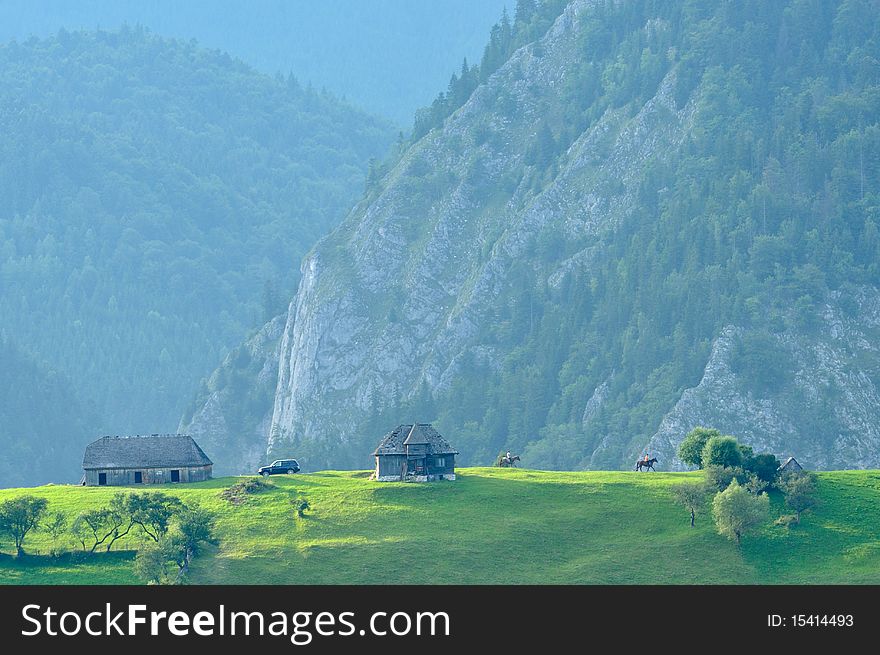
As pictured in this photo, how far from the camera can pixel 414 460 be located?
175125 mm

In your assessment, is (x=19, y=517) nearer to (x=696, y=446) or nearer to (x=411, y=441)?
(x=411, y=441)

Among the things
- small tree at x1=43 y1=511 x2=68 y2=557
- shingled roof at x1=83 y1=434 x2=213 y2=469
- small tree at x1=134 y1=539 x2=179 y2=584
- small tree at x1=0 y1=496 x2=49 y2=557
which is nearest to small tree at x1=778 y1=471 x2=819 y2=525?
small tree at x1=134 y1=539 x2=179 y2=584

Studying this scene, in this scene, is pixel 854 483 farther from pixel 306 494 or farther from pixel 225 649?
pixel 225 649

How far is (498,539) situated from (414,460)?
21.1 metres

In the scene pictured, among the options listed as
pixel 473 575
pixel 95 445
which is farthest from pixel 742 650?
pixel 95 445

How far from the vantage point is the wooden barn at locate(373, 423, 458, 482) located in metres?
175

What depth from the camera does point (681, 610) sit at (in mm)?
119562

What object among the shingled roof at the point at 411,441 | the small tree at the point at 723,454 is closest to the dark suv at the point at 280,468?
the shingled roof at the point at 411,441

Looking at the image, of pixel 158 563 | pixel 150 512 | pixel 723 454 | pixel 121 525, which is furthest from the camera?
pixel 723 454

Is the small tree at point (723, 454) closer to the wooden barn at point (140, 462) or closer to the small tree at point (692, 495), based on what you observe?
the small tree at point (692, 495)

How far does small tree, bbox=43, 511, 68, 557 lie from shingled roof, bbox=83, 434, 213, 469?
1580 cm

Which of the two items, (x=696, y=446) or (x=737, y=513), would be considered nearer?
(x=737, y=513)

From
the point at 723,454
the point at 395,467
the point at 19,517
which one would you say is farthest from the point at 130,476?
the point at 723,454

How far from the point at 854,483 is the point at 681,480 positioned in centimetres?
1514
